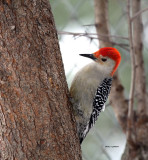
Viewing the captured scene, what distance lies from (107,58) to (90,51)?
0.51 metres

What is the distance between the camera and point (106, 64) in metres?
3.14

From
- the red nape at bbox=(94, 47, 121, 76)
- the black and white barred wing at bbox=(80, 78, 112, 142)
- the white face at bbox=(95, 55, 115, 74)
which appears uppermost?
the red nape at bbox=(94, 47, 121, 76)

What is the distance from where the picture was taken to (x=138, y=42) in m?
3.55

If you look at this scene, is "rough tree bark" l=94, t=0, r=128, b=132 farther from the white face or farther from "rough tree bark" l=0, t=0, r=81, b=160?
"rough tree bark" l=0, t=0, r=81, b=160

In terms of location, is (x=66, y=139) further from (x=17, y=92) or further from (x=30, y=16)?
(x=30, y=16)

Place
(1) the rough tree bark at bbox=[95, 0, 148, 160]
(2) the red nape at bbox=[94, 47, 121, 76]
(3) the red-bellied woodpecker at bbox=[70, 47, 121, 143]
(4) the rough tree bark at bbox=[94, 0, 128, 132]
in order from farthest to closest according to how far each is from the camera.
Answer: (4) the rough tree bark at bbox=[94, 0, 128, 132] → (1) the rough tree bark at bbox=[95, 0, 148, 160] → (2) the red nape at bbox=[94, 47, 121, 76] → (3) the red-bellied woodpecker at bbox=[70, 47, 121, 143]

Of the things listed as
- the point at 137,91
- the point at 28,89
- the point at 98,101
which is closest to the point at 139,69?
the point at 137,91

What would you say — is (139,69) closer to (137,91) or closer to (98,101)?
(137,91)

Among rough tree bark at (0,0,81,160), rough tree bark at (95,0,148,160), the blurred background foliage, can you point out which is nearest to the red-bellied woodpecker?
rough tree bark at (95,0,148,160)

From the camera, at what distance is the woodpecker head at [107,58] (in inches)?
118

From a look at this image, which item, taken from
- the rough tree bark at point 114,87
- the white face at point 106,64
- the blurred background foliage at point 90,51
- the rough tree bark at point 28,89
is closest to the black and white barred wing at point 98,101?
the white face at point 106,64

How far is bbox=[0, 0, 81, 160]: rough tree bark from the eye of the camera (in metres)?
1.80

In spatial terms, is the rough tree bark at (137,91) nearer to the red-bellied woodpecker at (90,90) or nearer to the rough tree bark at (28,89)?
the red-bellied woodpecker at (90,90)

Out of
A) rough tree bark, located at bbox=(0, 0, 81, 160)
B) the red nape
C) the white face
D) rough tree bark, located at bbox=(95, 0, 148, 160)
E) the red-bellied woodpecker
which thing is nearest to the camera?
rough tree bark, located at bbox=(0, 0, 81, 160)
